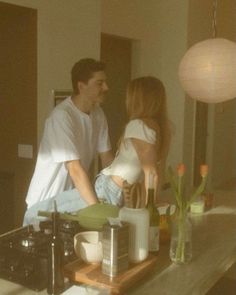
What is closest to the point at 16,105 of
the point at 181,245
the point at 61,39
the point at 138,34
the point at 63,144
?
the point at 61,39

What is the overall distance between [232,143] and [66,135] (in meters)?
5.68

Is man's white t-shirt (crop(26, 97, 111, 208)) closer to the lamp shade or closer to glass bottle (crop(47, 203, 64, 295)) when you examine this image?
the lamp shade

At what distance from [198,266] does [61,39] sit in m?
2.57

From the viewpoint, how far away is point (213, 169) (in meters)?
6.93

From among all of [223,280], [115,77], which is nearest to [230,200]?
[223,280]

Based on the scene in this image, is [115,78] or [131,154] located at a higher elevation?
[115,78]

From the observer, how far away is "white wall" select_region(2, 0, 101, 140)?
3.62 metres

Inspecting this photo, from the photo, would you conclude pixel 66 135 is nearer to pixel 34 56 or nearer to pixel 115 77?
pixel 34 56

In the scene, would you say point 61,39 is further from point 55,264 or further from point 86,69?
point 55,264

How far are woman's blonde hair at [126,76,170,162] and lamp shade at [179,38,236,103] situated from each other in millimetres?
426

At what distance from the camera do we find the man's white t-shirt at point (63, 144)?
2.37 m

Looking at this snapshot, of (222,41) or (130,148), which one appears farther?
(222,41)

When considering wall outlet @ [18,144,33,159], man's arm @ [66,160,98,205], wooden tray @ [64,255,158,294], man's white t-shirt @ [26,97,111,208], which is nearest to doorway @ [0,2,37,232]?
wall outlet @ [18,144,33,159]

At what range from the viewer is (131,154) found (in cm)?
216
